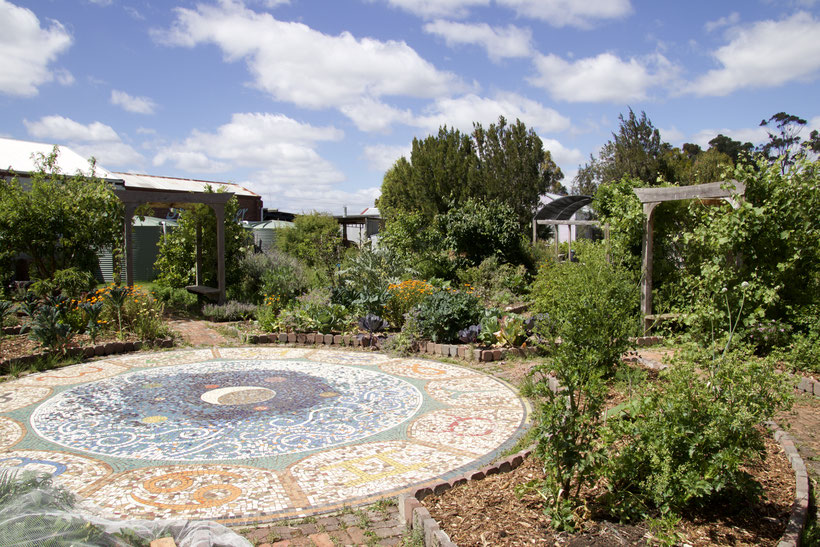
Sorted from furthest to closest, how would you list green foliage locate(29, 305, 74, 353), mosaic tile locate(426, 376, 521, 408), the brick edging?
green foliage locate(29, 305, 74, 353) < mosaic tile locate(426, 376, 521, 408) < the brick edging

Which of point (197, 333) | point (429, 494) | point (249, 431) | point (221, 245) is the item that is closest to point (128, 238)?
point (221, 245)

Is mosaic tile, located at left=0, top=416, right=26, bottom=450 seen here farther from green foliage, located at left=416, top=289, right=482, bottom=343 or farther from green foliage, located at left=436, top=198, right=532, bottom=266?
green foliage, located at left=436, top=198, right=532, bottom=266

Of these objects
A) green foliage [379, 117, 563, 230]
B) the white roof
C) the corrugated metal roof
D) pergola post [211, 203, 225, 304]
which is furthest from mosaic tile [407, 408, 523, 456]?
the corrugated metal roof

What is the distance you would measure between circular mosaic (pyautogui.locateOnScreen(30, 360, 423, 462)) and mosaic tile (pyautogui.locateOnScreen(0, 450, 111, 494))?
19 cm

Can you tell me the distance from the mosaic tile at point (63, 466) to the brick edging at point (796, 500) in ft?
13.5

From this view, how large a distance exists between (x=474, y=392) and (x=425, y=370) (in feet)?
3.60

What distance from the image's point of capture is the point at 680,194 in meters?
7.86

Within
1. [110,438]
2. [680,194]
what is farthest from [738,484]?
[680,194]

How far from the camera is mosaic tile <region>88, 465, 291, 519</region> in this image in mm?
3350

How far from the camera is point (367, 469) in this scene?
3984 millimetres

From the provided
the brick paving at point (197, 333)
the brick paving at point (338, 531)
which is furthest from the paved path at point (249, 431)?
the brick paving at point (197, 333)

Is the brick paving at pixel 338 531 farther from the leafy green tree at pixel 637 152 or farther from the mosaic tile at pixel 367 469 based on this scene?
the leafy green tree at pixel 637 152

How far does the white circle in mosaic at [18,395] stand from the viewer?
17.9ft

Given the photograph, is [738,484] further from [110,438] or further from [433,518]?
[110,438]
